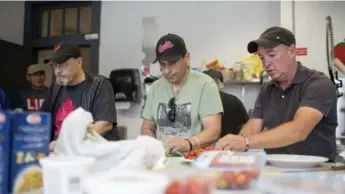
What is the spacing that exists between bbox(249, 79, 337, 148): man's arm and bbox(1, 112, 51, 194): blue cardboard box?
93cm

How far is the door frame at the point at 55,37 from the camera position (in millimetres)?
4539

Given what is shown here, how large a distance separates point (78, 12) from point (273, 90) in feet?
11.6

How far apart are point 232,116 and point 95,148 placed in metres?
1.88

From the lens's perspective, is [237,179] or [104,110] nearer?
[237,179]

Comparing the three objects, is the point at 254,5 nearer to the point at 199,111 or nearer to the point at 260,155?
the point at 199,111

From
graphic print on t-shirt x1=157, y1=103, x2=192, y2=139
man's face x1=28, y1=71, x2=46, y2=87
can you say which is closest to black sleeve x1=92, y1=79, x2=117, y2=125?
graphic print on t-shirt x1=157, y1=103, x2=192, y2=139

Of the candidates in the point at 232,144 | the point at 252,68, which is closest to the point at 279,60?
the point at 232,144

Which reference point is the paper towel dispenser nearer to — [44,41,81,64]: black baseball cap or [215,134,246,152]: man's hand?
[44,41,81,64]: black baseball cap

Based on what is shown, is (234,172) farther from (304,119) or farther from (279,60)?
(279,60)

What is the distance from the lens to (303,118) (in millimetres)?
1612

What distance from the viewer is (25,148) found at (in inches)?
30.4

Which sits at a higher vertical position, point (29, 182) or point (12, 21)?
point (12, 21)

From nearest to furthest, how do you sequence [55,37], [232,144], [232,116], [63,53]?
[232,144], [63,53], [232,116], [55,37]

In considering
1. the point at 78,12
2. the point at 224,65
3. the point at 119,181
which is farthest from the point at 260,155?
the point at 78,12
